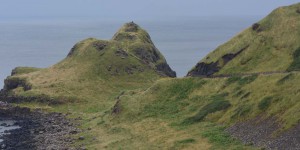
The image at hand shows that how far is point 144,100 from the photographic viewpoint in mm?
97188

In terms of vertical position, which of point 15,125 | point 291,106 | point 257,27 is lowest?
point 15,125

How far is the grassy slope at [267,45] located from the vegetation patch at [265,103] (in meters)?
24.5

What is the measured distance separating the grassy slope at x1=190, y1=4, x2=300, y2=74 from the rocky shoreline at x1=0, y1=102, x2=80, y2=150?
1656 inches

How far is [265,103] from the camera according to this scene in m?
68.6

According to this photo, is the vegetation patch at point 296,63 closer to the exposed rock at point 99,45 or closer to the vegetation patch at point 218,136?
the vegetation patch at point 218,136

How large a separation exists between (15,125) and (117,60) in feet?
195

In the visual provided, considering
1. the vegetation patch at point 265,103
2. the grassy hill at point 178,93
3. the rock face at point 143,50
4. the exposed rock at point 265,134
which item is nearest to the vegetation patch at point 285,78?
the grassy hill at point 178,93

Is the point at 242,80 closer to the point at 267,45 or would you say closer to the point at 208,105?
the point at 208,105

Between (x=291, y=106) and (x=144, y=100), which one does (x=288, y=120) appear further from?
(x=144, y=100)

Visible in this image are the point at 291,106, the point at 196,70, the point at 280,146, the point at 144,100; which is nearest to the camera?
the point at 280,146

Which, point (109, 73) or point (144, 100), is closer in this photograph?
point (144, 100)

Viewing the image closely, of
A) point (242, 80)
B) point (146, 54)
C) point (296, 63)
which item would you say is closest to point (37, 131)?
point (242, 80)

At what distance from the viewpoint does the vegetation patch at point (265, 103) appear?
222ft

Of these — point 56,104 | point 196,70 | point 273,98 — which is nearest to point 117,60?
point 56,104
